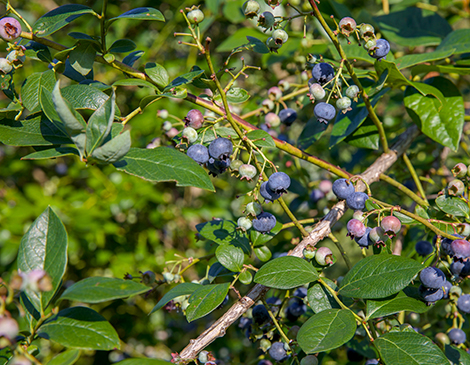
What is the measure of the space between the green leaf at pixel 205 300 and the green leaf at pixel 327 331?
0.64ft

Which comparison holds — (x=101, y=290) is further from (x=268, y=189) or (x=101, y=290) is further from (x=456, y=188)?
(x=456, y=188)

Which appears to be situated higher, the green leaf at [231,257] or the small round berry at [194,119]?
the small round berry at [194,119]

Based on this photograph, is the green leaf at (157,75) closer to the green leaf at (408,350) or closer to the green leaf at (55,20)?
the green leaf at (55,20)

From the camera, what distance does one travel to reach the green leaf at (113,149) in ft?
2.23

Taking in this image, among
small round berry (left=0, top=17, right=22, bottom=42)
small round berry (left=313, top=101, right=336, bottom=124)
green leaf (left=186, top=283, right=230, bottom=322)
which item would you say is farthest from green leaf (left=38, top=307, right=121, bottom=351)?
small round berry (left=313, top=101, right=336, bottom=124)

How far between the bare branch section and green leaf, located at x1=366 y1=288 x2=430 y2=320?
0.65 feet

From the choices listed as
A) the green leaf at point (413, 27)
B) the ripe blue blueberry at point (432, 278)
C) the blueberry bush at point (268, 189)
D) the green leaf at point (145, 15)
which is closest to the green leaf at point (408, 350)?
the blueberry bush at point (268, 189)

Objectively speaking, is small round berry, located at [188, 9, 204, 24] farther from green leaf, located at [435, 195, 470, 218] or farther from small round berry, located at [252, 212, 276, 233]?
green leaf, located at [435, 195, 470, 218]

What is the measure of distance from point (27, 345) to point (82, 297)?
8.8 inches

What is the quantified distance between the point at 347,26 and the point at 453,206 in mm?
561

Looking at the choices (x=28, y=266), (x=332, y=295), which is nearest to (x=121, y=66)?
(x=28, y=266)

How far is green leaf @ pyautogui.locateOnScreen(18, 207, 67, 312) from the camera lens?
2.53ft

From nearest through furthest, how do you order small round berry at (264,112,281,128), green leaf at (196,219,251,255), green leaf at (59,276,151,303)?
1. green leaf at (59,276,151,303)
2. green leaf at (196,219,251,255)
3. small round berry at (264,112,281,128)

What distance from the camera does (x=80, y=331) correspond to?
0.71m
